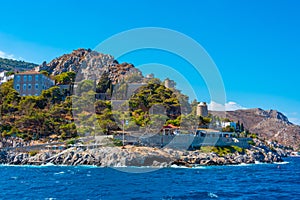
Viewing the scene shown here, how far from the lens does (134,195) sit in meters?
29.7

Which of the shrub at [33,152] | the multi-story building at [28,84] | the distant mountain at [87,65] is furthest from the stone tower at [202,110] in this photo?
the multi-story building at [28,84]

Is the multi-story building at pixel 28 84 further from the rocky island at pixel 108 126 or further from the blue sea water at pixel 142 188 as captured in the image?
the blue sea water at pixel 142 188

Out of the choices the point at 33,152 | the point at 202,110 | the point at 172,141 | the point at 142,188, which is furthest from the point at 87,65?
the point at 142,188

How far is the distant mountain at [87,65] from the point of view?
129750mm

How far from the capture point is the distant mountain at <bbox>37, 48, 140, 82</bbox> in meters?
130

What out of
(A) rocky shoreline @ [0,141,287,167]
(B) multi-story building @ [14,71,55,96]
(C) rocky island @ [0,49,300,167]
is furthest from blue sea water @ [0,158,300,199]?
(B) multi-story building @ [14,71,55,96]

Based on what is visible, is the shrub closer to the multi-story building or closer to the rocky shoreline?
the rocky shoreline

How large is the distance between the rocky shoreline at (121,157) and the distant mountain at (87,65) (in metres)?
63.6

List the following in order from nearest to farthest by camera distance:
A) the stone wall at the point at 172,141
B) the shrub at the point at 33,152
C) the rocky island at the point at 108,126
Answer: the rocky island at the point at 108,126 → the shrub at the point at 33,152 → the stone wall at the point at 172,141

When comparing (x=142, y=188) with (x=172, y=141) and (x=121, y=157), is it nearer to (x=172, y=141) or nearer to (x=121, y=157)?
(x=121, y=157)

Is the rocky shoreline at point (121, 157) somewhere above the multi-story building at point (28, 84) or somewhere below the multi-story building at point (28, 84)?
below

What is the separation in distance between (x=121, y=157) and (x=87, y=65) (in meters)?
87.6

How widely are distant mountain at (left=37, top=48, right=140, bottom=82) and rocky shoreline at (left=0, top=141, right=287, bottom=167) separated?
209ft

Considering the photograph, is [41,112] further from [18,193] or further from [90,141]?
[18,193]
